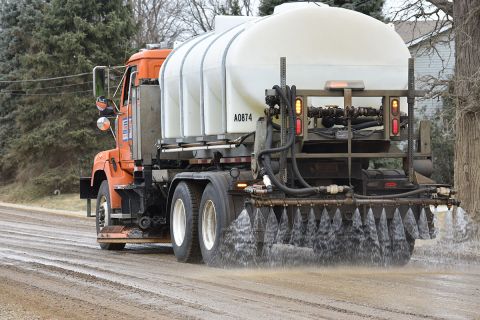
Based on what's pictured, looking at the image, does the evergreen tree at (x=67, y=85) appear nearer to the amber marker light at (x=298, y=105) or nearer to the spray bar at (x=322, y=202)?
the amber marker light at (x=298, y=105)

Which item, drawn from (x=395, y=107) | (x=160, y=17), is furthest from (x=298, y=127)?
(x=160, y=17)

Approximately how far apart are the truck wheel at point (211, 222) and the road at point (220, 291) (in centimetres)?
25

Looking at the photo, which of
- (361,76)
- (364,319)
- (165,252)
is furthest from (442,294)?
(165,252)

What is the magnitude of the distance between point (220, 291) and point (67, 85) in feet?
96.3

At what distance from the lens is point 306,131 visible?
10633mm

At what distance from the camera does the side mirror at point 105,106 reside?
1550cm

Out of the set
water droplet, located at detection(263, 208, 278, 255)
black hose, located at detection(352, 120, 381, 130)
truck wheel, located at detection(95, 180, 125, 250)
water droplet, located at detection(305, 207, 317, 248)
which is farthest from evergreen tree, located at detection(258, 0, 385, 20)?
water droplet, located at detection(263, 208, 278, 255)

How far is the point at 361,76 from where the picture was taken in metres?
11.5

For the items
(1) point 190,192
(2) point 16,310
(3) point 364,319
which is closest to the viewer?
(3) point 364,319

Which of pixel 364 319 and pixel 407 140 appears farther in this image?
pixel 407 140

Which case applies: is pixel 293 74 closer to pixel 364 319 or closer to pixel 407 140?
pixel 407 140

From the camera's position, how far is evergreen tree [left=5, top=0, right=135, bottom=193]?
118 ft

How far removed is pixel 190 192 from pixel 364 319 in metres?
5.26

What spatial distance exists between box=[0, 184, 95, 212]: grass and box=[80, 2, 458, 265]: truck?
19.0m
